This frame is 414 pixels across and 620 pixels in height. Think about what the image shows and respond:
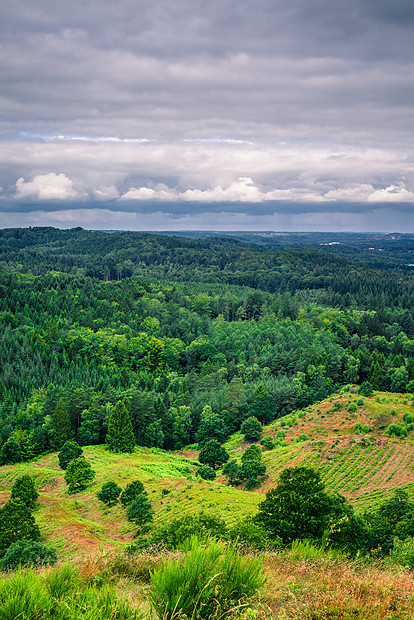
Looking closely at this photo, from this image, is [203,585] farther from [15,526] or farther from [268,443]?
[268,443]

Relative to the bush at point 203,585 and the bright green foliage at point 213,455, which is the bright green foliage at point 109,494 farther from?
the bush at point 203,585

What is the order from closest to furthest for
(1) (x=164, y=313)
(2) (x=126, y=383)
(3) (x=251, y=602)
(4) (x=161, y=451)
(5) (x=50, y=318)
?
(3) (x=251, y=602) → (4) (x=161, y=451) → (2) (x=126, y=383) → (5) (x=50, y=318) → (1) (x=164, y=313)

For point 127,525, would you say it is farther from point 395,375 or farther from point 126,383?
point 395,375

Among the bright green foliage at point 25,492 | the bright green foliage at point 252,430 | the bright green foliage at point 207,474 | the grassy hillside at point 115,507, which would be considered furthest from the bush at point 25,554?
the bright green foliage at point 252,430

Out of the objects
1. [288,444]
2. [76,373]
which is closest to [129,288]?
[76,373]

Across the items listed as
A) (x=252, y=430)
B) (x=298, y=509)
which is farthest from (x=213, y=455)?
(x=298, y=509)

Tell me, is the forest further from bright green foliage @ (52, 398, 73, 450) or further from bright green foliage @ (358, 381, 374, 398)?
bright green foliage @ (358, 381, 374, 398)
